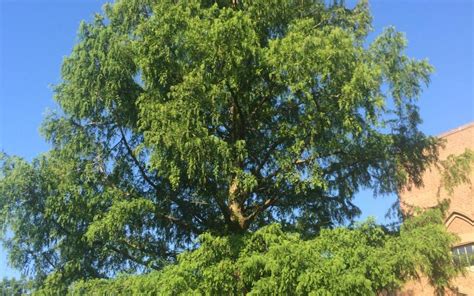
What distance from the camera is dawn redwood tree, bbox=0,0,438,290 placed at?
41.4ft

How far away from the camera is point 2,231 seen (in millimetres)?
13594

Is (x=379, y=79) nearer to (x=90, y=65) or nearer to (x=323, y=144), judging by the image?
(x=323, y=144)

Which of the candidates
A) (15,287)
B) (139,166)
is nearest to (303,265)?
(139,166)

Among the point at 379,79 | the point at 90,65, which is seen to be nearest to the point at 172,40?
the point at 90,65

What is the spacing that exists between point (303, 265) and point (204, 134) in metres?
3.56

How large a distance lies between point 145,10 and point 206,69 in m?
3.27

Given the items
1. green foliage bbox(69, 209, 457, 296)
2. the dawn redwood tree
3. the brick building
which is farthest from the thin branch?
the brick building

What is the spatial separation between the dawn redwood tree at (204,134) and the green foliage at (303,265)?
143 centimetres

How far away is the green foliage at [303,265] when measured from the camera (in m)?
10.7

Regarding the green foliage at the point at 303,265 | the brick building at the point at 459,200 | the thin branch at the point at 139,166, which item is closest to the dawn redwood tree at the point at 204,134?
the thin branch at the point at 139,166

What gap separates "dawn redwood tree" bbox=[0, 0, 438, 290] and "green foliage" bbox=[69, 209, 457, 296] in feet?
4.69

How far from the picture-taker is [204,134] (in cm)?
1234

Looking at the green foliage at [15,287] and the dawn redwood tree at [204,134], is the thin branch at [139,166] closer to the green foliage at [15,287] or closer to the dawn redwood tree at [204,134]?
the dawn redwood tree at [204,134]

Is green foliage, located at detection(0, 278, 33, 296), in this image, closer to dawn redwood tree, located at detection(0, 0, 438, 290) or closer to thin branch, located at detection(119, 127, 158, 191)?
dawn redwood tree, located at detection(0, 0, 438, 290)
